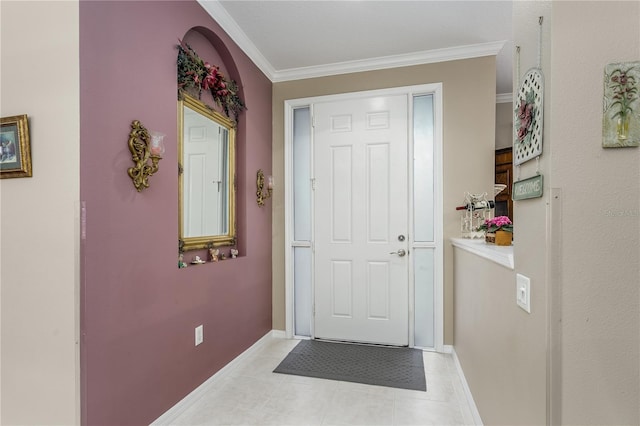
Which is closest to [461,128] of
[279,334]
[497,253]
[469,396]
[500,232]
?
[500,232]

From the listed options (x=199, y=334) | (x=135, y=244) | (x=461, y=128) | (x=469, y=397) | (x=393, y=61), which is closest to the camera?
(x=135, y=244)

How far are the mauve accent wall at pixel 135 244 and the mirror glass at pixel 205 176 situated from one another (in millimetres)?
142

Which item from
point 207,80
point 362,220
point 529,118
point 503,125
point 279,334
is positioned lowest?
Answer: point 279,334

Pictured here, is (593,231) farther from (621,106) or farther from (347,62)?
(347,62)

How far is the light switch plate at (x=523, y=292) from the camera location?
106cm

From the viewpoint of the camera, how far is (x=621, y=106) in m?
0.87

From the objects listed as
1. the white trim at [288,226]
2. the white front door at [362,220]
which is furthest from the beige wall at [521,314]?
the white trim at [288,226]

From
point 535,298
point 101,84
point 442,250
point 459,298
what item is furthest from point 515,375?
point 101,84

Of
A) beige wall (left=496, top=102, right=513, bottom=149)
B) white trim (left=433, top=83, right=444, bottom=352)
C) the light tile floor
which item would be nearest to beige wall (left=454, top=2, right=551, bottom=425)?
the light tile floor

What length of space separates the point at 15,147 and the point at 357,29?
235 cm

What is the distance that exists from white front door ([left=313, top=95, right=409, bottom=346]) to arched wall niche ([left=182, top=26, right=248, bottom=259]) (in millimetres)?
768

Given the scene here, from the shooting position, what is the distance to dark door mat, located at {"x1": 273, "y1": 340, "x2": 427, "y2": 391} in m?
2.32

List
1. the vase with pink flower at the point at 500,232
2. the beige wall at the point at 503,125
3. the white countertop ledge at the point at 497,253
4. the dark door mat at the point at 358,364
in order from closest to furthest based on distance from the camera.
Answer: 1. the white countertop ledge at the point at 497,253
2. the vase with pink flower at the point at 500,232
3. the dark door mat at the point at 358,364
4. the beige wall at the point at 503,125

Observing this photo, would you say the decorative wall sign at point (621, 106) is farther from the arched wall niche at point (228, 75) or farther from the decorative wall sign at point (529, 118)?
the arched wall niche at point (228, 75)
